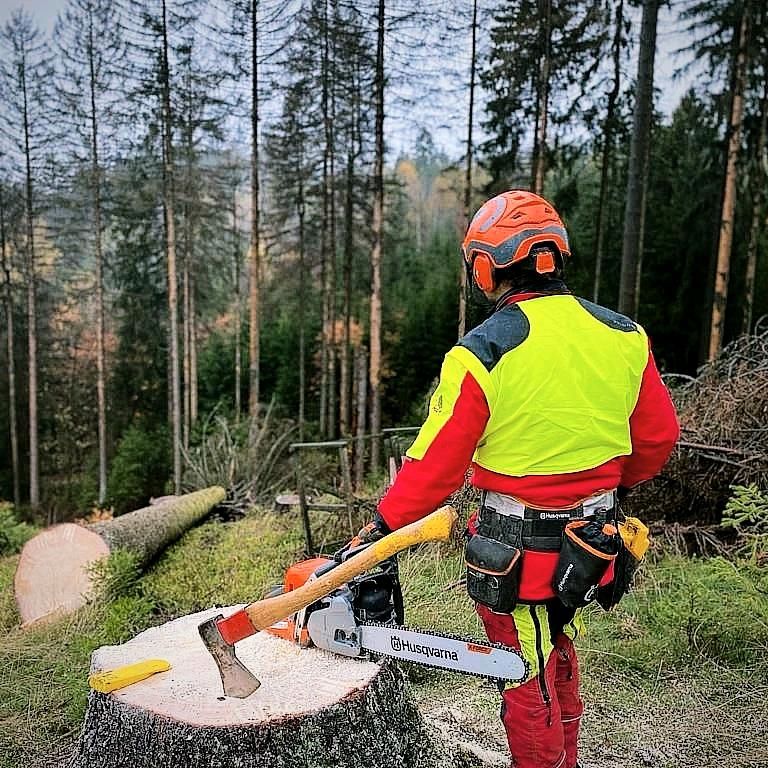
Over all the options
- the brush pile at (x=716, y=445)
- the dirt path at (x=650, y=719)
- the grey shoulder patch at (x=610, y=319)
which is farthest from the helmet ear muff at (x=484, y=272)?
the brush pile at (x=716, y=445)

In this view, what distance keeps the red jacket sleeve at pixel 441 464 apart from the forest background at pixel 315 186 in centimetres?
773

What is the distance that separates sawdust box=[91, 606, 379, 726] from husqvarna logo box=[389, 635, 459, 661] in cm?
23

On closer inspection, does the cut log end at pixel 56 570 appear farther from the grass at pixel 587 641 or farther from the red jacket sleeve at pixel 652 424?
the red jacket sleeve at pixel 652 424

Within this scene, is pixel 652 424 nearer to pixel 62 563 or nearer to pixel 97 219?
pixel 62 563

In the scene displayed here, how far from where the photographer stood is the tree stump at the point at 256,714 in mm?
2252

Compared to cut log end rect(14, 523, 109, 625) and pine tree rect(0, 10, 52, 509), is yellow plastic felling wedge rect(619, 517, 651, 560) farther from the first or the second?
pine tree rect(0, 10, 52, 509)

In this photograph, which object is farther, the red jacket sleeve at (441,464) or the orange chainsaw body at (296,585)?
the orange chainsaw body at (296,585)

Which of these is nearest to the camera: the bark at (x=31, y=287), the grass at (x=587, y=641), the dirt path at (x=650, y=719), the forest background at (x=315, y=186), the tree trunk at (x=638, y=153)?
the dirt path at (x=650, y=719)

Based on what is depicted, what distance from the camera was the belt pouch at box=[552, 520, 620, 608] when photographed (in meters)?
2.09

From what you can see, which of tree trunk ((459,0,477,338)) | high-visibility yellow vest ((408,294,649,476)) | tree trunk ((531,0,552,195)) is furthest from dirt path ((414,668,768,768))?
tree trunk ((531,0,552,195))

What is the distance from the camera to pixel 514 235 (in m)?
2.18

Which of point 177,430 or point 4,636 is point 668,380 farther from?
point 177,430

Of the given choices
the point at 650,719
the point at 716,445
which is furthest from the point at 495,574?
the point at 716,445

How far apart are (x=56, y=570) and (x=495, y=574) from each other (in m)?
4.58
